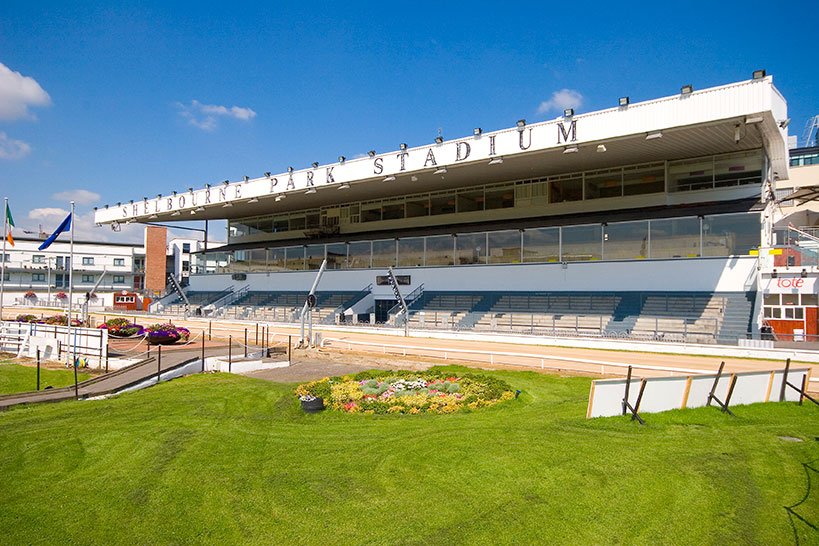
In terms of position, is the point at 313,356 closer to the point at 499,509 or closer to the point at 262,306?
the point at 499,509

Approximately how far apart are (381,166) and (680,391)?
1140 inches

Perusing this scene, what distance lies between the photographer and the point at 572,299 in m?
33.5

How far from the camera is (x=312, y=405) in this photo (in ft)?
42.8

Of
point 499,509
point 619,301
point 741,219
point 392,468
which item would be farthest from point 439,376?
point 741,219

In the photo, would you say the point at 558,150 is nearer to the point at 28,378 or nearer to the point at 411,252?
the point at 411,252

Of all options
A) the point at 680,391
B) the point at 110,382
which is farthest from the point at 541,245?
the point at 110,382

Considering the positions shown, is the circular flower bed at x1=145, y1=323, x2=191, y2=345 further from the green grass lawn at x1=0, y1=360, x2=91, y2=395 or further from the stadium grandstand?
the stadium grandstand

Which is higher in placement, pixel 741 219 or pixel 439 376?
pixel 741 219

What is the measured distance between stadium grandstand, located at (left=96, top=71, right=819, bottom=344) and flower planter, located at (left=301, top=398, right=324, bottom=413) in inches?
724

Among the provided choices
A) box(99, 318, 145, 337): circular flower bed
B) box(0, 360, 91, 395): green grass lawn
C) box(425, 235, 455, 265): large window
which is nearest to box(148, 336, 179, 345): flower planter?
box(99, 318, 145, 337): circular flower bed

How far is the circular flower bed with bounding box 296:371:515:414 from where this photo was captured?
13141 mm

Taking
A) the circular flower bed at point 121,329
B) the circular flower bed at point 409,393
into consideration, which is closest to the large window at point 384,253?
the circular flower bed at point 121,329

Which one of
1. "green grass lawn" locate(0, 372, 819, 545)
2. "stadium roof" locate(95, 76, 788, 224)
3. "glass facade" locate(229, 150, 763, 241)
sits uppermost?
"stadium roof" locate(95, 76, 788, 224)

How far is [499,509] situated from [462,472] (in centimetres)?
132
